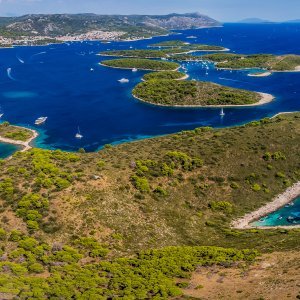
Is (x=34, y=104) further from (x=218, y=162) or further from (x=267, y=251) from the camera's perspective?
(x=267, y=251)

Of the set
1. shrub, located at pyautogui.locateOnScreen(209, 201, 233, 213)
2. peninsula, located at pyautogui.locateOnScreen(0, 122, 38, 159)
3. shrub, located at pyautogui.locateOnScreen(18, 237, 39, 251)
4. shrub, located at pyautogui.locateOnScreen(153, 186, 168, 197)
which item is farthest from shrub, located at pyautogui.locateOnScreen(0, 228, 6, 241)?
peninsula, located at pyautogui.locateOnScreen(0, 122, 38, 159)

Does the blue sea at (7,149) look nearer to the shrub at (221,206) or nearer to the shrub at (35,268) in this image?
the shrub at (221,206)

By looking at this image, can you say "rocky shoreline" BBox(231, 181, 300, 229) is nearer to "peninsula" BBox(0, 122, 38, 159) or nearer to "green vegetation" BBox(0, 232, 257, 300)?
"green vegetation" BBox(0, 232, 257, 300)

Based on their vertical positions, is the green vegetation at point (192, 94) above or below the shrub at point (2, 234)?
above

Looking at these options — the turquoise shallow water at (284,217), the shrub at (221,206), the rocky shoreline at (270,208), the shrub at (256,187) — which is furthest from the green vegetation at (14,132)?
the turquoise shallow water at (284,217)

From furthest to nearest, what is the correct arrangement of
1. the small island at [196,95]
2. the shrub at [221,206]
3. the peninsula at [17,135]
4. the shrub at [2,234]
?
the small island at [196,95]
the peninsula at [17,135]
the shrub at [221,206]
the shrub at [2,234]

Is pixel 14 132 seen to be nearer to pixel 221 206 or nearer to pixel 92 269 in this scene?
pixel 221 206
